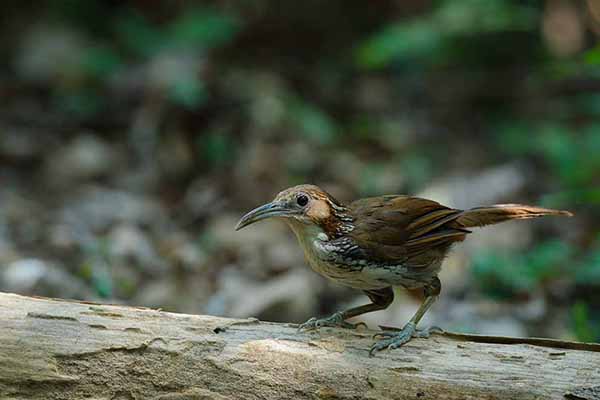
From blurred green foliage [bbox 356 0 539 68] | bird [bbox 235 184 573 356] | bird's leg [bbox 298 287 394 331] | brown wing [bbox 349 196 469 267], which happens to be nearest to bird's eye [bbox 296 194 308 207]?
bird [bbox 235 184 573 356]

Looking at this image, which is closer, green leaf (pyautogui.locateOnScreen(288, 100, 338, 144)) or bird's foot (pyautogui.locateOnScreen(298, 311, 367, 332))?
bird's foot (pyautogui.locateOnScreen(298, 311, 367, 332))

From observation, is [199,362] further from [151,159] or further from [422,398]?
[151,159]

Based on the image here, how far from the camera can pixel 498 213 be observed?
13.9ft

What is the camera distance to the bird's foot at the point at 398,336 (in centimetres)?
361

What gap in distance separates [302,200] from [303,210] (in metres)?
0.05

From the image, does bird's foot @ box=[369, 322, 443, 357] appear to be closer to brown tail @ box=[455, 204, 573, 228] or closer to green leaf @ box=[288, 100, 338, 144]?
brown tail @ box=[455, 204, 573, 228]

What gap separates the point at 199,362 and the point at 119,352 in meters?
0.33

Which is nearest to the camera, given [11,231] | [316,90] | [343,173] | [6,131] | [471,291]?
[471,291]

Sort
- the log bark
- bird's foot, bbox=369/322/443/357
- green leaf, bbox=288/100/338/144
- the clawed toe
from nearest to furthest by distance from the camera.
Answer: the log bark
bird's foot, bbox=369/322/443/357
the clawed toe
green leaf, bbox=288/100/338/144

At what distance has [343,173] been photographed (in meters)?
8.34

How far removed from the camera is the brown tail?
4180 mm

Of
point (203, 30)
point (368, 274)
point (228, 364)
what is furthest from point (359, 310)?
point (203, 30)

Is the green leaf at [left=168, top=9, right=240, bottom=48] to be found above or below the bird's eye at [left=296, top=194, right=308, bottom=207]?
above

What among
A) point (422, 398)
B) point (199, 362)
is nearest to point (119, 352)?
point (199, 362)
